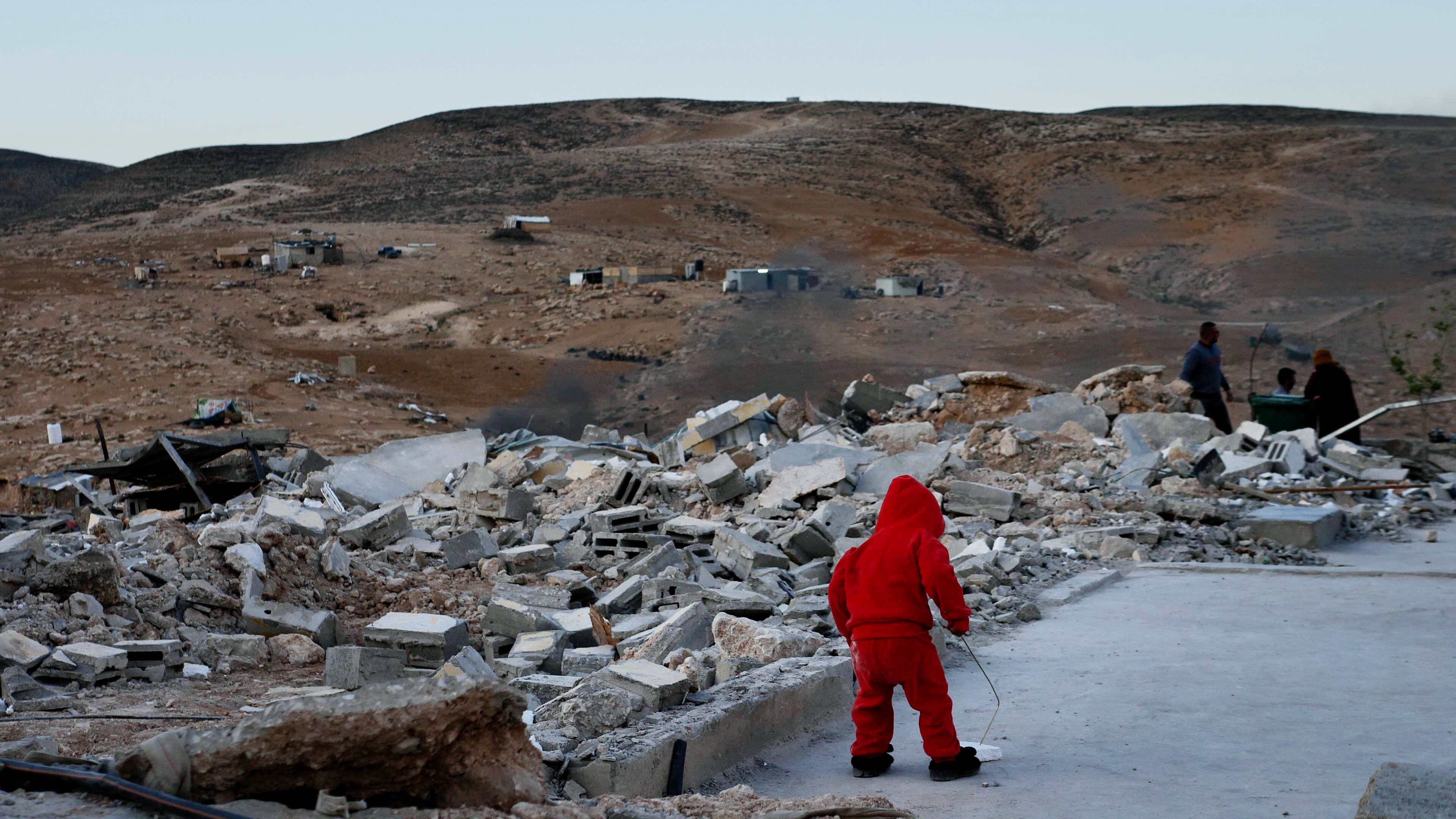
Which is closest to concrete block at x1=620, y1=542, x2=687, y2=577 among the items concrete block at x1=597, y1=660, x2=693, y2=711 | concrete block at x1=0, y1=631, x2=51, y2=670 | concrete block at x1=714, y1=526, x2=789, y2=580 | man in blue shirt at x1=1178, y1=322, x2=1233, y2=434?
concrete block at x1=714, y1=526, x2=789, y2=580

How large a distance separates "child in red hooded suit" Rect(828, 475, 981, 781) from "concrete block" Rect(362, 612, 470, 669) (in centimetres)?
309

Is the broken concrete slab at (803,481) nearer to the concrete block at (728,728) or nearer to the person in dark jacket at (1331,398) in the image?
the concrete block at (728,728)

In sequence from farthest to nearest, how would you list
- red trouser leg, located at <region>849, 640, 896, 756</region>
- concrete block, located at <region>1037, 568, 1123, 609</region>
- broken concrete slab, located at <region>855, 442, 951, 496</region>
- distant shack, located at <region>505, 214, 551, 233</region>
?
1. distant shack, located at <region>505, 214, 551, 233</region>
2. broken concrete slab, located at <region>855, 442, 951, 496</region>
3. concrete block, located at <region>1037, 568, 1123, 609</region>
4. red trouser leg, located at <region>849, 640, 896, 756</region>

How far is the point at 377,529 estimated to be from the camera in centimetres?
929

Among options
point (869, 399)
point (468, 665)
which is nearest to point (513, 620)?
point (468, 665)

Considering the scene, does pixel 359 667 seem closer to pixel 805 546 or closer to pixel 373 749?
pixel 373 749

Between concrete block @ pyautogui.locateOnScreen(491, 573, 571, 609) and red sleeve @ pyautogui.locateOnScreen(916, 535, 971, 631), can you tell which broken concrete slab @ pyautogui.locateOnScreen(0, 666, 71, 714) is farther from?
red sleeve @ pyautogui.locateOnScreen(916, 535, 971, 631)

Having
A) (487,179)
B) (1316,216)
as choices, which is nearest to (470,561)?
(1316,216)

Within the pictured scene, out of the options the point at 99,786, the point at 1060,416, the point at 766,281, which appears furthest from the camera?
the point at 766,281

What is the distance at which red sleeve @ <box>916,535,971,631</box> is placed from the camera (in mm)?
3771

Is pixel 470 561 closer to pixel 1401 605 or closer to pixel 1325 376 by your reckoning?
pixel 1401 605

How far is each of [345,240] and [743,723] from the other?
37400mm

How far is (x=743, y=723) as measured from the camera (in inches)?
172

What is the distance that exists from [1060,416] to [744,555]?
6.05 metres
